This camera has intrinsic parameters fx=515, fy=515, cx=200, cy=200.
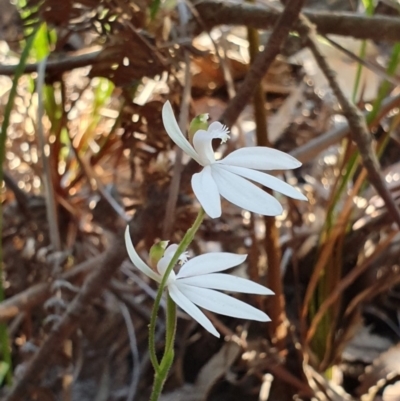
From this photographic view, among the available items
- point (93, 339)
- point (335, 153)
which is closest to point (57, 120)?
point (93, 339)

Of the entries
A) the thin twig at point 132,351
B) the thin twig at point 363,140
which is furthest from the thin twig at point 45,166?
the thin twig at point 363,140

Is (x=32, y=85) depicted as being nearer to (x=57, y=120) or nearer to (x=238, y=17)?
(x=57, y=120)

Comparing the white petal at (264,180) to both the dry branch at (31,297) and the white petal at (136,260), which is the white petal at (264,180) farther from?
the dry branch at (31,297)

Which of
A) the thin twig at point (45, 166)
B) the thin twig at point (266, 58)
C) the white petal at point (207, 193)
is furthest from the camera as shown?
the thin twig at point (45, 166)

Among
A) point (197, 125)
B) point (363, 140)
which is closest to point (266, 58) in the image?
point (363, 140)

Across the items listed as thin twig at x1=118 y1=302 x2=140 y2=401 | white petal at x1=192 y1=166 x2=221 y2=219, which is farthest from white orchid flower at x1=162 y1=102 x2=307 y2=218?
thin twig at x1=118 y1=302 x2=140 y2=401

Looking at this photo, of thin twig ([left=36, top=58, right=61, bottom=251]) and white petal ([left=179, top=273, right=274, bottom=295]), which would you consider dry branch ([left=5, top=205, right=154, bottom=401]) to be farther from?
white petal ([left=179, top=273, right=274, bottom=295])
